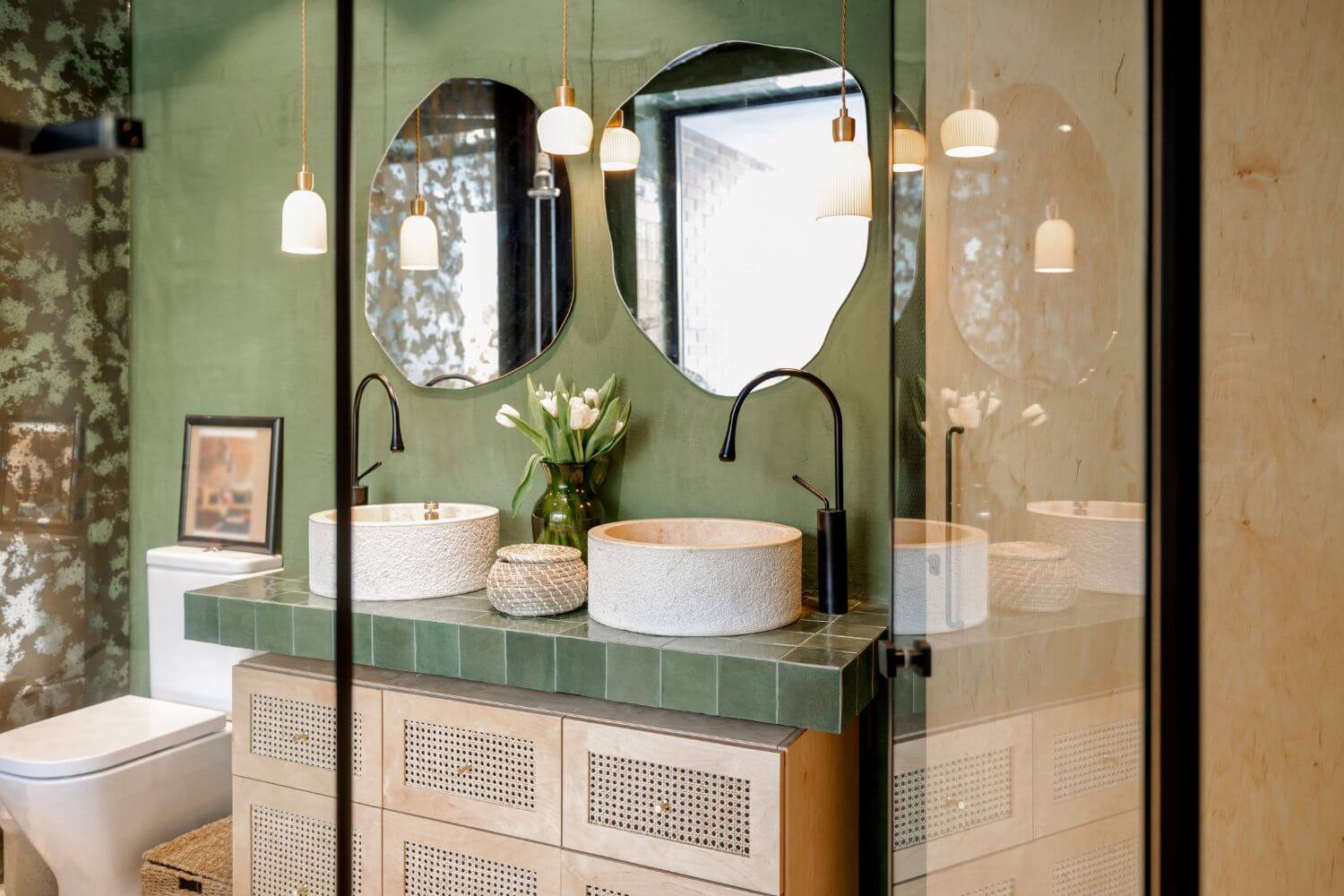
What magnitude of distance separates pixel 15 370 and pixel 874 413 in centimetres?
133

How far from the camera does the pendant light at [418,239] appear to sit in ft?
6.71

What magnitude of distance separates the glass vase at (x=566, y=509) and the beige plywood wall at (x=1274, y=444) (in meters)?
1.29

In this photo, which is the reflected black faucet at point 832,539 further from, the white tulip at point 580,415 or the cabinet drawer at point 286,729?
the cabinet drawer at point 286,729

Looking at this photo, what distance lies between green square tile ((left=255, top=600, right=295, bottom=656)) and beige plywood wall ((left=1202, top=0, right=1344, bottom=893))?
2.73ft

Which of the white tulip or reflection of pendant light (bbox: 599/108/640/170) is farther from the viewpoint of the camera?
reflection of pendant light (bbox: 599/108/640/170)

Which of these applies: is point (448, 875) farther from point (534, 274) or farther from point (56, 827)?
point (534, 274)

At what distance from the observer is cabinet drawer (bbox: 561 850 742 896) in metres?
1.34

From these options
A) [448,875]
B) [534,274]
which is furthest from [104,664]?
[534,274]

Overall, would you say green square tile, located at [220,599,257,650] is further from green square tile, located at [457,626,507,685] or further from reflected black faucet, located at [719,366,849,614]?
reflected black faucet, located at [719,366,849,614]

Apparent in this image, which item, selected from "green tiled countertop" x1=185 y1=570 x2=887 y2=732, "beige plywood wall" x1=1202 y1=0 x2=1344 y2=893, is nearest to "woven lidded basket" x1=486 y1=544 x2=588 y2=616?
"green tiled countertop" x1=185 y1=570 x2=887 y2=732

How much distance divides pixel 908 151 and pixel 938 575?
550mm

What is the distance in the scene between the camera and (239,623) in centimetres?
96

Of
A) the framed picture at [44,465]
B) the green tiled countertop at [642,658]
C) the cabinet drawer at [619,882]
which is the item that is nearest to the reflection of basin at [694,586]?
the green tiled countertop at [642,658]

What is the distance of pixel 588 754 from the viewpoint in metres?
1.40
